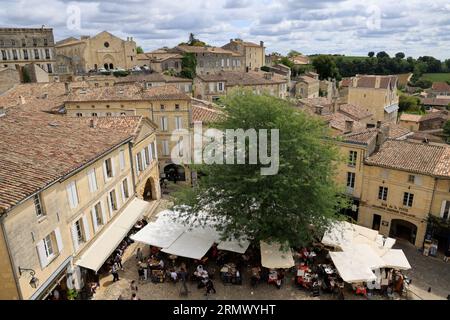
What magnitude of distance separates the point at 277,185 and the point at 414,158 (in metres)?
12.6

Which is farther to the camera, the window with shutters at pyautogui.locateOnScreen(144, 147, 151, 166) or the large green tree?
the window with shutters at pyautogui.locateOnScreen(144, 147, 151, 166)

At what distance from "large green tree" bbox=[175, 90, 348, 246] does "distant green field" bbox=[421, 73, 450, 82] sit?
126 metres

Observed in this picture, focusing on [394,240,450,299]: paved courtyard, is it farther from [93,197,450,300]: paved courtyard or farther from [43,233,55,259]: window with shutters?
[43,233,55,259]: window with shutters

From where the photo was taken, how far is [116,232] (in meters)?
18.4

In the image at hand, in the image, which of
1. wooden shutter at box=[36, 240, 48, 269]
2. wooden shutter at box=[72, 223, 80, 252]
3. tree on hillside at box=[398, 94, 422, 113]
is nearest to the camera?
wooden shutter at box=[36, 240, 48, 269]

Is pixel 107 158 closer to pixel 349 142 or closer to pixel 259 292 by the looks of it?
pixel 259 292

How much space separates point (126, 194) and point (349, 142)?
1634cm

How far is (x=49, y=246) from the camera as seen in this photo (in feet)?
44.7

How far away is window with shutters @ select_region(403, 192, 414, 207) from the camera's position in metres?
22.7

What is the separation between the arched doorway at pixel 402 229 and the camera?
78.2 ft

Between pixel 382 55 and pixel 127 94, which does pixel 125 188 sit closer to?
pixel 127 94

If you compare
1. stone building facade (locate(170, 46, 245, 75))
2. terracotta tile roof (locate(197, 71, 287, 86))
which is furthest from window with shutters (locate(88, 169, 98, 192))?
stone building facade (locate(170, 46, 245, 75))

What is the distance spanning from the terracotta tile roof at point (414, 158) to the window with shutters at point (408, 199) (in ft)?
6.03

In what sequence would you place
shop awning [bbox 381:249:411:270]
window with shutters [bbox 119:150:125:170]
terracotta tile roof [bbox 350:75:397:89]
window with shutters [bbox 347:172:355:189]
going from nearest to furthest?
1. shop awning [bbox 381:249:411:270]
2. window with shutters [bbox 119:150:125:170]
3. window with shutters [bbox 347:172:355:189]
4. terracotta tile roof [bbox 350:75:397:89]
